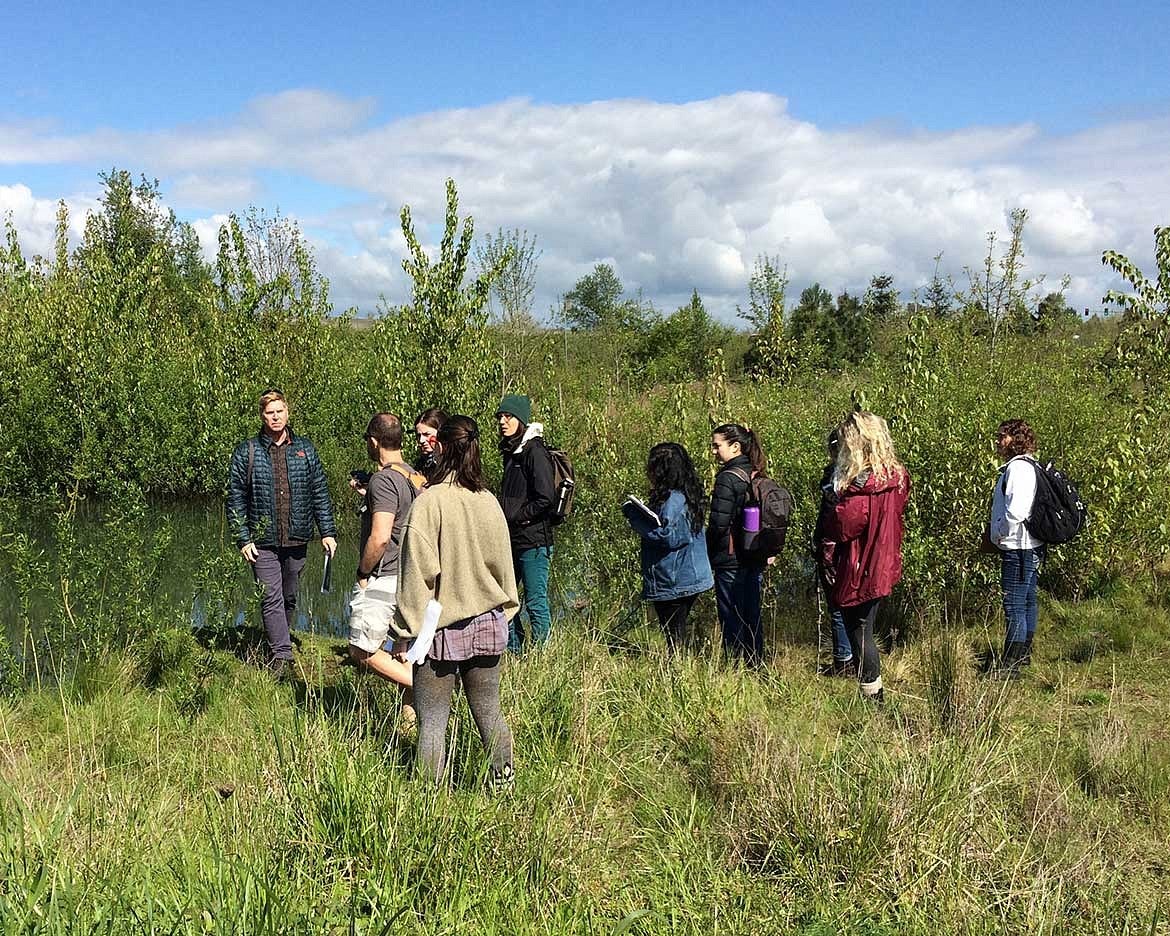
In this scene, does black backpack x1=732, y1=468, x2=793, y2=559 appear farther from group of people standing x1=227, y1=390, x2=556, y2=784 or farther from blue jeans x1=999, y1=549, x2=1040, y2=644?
blue jeans x1=999, y1=549, x2=1040, y2=644

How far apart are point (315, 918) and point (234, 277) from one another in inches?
562

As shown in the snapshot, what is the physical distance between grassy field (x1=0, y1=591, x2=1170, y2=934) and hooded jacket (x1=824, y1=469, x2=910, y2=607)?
0.70 m

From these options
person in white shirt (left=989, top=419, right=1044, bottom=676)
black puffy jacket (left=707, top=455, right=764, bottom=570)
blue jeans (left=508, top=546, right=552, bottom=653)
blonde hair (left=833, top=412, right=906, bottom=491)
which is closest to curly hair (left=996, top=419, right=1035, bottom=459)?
person in white shirt (left=989, top=419, right=1044, bottom=676)

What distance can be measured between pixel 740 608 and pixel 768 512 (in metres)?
0.77

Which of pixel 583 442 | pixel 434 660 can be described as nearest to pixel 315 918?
pixel 434 660

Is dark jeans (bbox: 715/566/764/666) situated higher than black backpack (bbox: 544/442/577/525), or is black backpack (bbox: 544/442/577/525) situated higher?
black backpack (bbox: 544/442/577/525)

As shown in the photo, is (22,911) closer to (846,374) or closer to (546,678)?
(546,678)

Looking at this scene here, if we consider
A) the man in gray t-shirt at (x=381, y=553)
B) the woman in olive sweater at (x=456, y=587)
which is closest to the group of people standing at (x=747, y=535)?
the man in gray t-shirt at (x=381, y=553)

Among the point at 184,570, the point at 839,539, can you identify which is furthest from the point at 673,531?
the point at 184,570

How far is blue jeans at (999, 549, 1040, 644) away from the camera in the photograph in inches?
226

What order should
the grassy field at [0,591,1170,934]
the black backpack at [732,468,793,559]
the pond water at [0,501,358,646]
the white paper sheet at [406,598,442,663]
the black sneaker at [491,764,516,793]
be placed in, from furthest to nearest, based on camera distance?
1. the pond water at [0,501,358,646]
2. the black backpack at [732,468,793,559]
3. the black sneaker at [491,764,516,793]
4. the white paper sheet at [406,598,442,663]
5. the grassy field at [0,591,1170,934]

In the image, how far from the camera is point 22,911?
2.57m

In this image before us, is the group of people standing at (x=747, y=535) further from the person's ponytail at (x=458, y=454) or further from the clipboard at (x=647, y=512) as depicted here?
the person's ponytail at (x=458, y=454)

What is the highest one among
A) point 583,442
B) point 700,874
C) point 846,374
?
point 846,374
